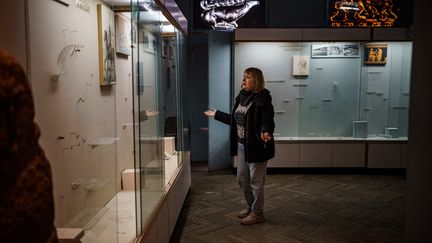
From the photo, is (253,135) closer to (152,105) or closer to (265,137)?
(265,137)

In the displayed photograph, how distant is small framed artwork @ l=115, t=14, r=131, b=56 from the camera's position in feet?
11.3

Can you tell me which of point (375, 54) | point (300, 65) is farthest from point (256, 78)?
point (375, 54)

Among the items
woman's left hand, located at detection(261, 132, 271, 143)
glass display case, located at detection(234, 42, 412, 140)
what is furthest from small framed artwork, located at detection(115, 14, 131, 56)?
glass display case, located at detection(234, 42, 412, 140)

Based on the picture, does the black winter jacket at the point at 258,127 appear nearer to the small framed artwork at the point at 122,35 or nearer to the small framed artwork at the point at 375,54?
the small framed artwork at the point at 122,35

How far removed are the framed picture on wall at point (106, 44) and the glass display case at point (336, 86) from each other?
3.80 m

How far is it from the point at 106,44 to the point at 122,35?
430mm

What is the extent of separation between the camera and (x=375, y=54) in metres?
6.93

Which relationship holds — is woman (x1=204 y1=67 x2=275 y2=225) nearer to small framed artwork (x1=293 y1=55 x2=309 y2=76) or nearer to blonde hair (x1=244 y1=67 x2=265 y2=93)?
blonde hair (x1=244 y1=67 x2=265 y2=93)

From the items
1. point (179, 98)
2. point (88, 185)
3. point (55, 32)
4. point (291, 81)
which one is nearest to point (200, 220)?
point (179, 98)

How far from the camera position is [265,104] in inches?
164

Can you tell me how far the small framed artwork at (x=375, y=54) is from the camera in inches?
272

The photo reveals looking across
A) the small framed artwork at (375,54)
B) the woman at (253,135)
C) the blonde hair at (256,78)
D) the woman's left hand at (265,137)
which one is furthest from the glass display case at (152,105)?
the small framed artwork at (375,54)

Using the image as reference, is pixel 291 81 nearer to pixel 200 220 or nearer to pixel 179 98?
pixel 179 98

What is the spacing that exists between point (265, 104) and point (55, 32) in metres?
2.37
